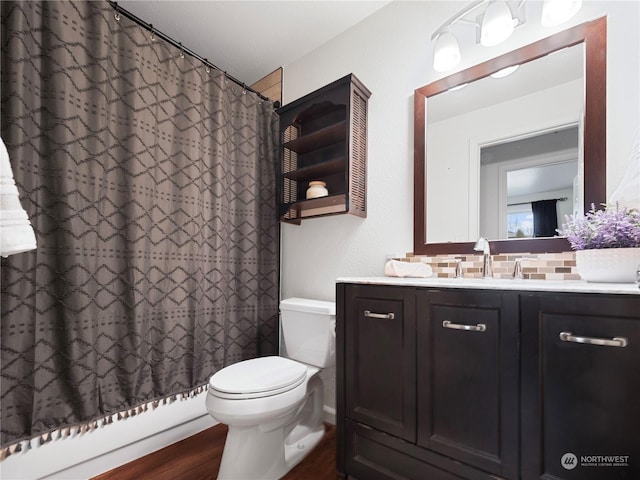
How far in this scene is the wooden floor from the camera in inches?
53.1

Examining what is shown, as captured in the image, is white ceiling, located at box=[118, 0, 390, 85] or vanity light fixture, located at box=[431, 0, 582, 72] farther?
white ceiling, located at box=[118, 0, 390, 85]

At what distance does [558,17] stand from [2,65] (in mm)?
2133

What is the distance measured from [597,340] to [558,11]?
1.19 meters

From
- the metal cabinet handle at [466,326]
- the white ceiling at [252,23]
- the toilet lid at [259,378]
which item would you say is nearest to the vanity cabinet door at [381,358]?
the metal cabinet handle at [466,326]

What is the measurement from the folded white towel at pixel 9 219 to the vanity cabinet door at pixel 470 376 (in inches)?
52.5

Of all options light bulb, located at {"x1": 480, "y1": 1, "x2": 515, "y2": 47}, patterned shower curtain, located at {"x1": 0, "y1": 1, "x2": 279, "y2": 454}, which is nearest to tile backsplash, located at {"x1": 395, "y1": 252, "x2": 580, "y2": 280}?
light bulb, located at {"x1": 480, "y1": 1, "x2": 515, "y2": 47}

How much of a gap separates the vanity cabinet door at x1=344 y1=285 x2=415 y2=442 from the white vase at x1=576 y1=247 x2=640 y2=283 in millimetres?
562

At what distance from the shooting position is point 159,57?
5.24 ft

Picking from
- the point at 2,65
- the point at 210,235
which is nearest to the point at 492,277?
the point at 210,235

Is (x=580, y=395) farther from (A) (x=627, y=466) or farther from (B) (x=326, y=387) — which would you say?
(B) (x=326, y=387)

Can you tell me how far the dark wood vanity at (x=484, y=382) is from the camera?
0.76m

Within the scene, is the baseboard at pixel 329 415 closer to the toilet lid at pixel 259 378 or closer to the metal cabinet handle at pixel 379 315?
the toilet lid at pixel 259 378

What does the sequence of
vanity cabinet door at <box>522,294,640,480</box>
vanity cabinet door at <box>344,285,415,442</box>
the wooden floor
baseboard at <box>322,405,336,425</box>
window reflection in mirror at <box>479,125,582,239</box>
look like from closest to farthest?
vanity cabinet door at <box>522,294,640,480</box>
vanity cabinet door at <box>344,285,415,442</box>
window reflection in mirror at <box>479,125,582,239</box>
the wooden floor
baseboard at <box>322,405,336,425</box>

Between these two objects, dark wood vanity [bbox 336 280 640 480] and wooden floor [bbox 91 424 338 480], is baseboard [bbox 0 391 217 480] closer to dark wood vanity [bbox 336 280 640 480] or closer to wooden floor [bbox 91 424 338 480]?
wooden floor [bbox 91 424 338 480]
